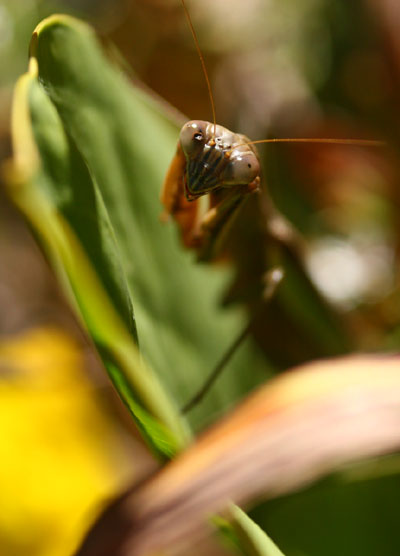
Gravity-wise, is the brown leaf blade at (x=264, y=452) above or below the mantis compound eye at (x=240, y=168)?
below

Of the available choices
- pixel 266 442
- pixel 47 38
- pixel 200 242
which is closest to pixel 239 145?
pixel 200 242

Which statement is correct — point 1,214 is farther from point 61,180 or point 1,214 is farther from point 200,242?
point 61,180

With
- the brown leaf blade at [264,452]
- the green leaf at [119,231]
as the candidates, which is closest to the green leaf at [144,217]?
the green leaf at [119,231]

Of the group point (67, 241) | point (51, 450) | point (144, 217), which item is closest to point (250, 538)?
point (67, 241)

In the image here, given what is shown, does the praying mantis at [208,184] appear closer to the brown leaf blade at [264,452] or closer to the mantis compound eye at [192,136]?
the mantis compound eye at [192,136]

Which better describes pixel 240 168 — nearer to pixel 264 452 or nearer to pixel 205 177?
pixel 205 177

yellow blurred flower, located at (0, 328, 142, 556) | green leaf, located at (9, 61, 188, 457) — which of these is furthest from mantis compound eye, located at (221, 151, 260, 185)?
yellow blurred flower, located at (0, 328, 142, 556)

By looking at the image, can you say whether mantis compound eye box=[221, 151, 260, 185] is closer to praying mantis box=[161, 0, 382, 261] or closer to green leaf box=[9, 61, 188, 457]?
praying mantis box=[161, 0, 382, 261]
